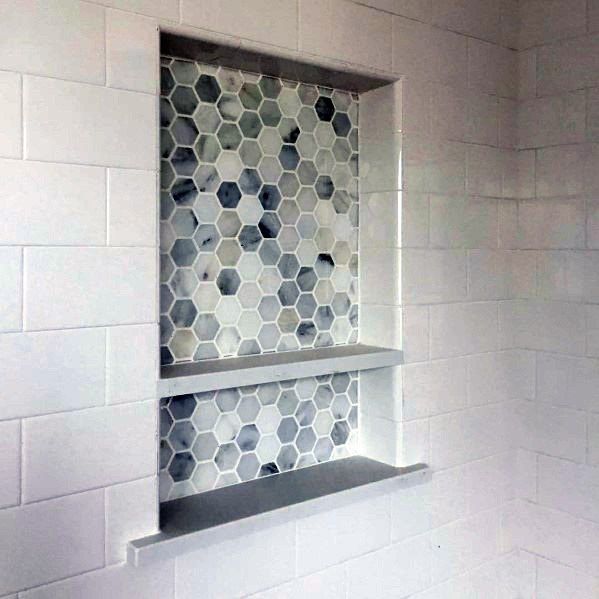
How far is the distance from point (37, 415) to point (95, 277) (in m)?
0.22

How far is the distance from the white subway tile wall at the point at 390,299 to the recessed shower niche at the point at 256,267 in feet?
0.28

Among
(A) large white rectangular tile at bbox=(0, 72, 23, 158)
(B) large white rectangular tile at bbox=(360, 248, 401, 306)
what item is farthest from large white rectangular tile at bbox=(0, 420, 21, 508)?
(B) large white rectangular tile at bbox=(360, 248, 401, 306)

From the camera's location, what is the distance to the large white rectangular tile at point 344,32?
1.34 m

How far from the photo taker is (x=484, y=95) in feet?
5.52

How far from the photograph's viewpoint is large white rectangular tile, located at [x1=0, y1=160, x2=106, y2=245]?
3.34 ft

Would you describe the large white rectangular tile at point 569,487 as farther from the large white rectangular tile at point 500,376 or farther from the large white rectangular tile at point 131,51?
the large white rectangular tile at point 131,51

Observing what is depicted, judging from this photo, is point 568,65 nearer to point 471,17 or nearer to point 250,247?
point 471,17

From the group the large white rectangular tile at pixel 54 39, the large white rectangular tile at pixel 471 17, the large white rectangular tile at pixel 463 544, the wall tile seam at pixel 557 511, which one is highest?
the large white rectangular tile at pixel 471 17

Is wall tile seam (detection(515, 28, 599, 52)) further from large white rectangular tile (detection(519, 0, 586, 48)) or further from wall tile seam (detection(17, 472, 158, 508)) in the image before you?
wall tile seam (detection(17, 472, 158, 508))

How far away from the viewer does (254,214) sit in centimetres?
143

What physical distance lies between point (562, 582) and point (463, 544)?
276mm

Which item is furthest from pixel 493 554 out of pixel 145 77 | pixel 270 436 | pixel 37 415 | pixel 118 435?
pixel 145 77

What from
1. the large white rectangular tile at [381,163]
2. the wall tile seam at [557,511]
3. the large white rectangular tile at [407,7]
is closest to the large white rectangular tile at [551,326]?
the wall tile seam at [557,511]

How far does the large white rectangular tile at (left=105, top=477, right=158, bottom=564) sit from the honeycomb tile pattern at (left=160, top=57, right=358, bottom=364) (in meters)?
0.25
